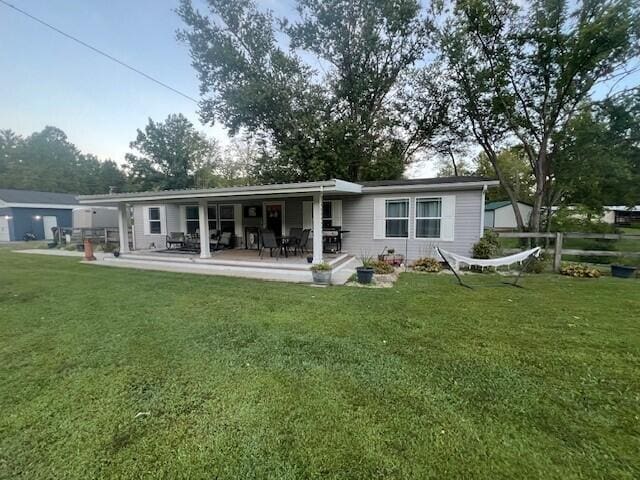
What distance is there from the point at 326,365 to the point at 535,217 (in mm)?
12408

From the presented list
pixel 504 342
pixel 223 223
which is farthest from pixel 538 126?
pixel 223 223

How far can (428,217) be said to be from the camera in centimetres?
878

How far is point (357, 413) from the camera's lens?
220cm

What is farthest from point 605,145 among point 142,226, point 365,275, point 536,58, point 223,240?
point 142,226

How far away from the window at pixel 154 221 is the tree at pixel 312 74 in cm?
605

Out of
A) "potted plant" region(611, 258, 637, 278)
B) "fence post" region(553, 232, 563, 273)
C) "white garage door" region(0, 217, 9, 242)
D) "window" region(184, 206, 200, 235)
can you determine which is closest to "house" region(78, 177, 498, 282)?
"window" region(184, 206, 200, 235)

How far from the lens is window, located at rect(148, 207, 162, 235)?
13.1 metres

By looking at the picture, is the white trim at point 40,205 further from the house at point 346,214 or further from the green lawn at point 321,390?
the green lawn at point 321,390

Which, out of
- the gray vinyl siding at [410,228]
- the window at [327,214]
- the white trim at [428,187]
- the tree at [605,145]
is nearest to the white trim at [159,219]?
the window at [327,214]

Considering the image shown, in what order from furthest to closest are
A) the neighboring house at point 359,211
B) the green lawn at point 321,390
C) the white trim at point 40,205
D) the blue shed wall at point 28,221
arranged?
1. the blue shed wall at point 28,221
2. the white trim at point 40,205
3. the neighboring house at point 359,211
4. the green lawn at point 321,390

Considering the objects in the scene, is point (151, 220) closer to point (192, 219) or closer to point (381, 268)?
point (192, 219)

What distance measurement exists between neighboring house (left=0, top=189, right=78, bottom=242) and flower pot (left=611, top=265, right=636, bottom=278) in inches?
1063

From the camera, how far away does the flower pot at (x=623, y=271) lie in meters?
6.86

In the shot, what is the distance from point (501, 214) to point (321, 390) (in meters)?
28.7
